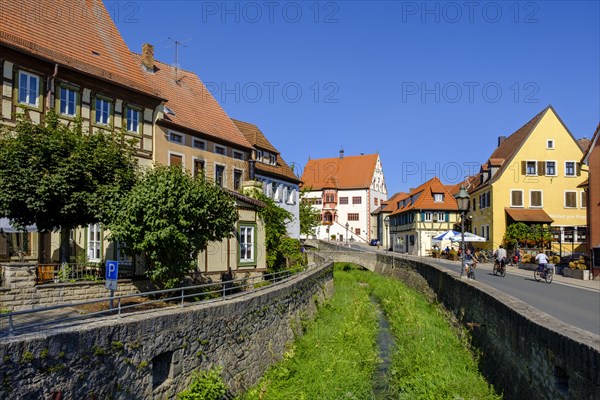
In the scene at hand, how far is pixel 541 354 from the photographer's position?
8.38 m

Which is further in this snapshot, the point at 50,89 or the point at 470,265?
the point at 470,265

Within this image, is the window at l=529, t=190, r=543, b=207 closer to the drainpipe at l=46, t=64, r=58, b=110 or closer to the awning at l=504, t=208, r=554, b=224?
the awning at l=504, t=208, r=554, b=224

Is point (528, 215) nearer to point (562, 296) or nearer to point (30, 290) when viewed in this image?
point (562, 296)

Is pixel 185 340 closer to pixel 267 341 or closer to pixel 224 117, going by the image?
pixel 267 341

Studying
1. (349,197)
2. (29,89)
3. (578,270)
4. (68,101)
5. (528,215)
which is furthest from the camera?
(349,197)

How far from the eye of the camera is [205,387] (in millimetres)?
10305

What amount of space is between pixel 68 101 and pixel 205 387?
556 inches

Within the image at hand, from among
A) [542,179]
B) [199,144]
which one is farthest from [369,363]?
[542,179]

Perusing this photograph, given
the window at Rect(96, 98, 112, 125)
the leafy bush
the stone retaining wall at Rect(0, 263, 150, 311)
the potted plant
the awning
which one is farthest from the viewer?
the awning

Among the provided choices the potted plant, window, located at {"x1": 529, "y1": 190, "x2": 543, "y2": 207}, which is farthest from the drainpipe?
window, located at {"x1": 529, "y1": 190, "x2": 543, "y2": 207}

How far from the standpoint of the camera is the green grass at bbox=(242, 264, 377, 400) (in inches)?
493

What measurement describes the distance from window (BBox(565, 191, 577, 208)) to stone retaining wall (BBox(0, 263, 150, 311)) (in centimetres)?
4208

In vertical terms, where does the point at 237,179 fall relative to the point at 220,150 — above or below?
below

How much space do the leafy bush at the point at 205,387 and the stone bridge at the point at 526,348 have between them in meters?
5.75
